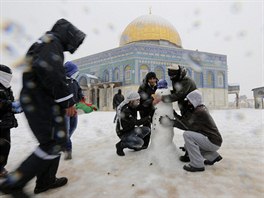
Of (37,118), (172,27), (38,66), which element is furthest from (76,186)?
(172,27)

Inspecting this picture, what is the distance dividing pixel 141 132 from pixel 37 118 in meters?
2.23

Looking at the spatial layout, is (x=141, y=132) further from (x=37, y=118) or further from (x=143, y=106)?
(x=37, y=118)

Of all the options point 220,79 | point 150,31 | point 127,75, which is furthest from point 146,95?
point 220,79

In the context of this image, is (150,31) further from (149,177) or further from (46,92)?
(46,92)

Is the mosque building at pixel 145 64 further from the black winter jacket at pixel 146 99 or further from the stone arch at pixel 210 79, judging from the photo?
the black winter jacket at pixel 146 99

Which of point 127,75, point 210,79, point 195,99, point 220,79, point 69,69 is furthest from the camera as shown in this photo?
point 220,79

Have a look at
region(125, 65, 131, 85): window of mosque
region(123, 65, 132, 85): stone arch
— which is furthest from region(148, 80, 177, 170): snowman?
region(125, 65, 131, 85): window of mosque

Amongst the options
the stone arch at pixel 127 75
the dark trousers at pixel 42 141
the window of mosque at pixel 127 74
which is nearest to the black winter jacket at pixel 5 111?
the dark trousers at pixel 42 141

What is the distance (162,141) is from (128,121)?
2.23 feet

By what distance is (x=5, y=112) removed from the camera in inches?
121

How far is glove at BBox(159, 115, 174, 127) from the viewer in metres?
3.53

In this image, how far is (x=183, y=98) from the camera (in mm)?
3568

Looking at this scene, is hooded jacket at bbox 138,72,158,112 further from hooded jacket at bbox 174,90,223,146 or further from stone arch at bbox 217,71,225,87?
stone arch at bbox 217,71,225,87

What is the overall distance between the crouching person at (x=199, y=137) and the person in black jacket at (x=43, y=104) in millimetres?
1669
